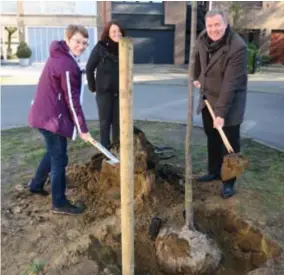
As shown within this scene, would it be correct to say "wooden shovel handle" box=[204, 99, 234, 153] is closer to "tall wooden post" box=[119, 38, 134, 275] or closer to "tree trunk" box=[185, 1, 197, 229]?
"tree trunk" box=[185, 1, 197, 229]

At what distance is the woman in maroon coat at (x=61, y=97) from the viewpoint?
3.56 meters

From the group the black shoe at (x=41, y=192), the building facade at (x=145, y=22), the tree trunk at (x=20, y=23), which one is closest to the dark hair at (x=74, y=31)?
the black shoe at (x=41, y=192)

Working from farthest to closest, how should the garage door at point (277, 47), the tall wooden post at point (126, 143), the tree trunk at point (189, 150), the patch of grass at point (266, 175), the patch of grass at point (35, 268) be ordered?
the garage door at point (277, 47) → the patch of grass at point (266, 175) → the tree trunk at point (189, 150) → the patch of grass at point (35, 268) → the tall wooden post at point (126, 143)

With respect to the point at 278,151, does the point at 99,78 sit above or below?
above

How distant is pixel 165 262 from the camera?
342 cm

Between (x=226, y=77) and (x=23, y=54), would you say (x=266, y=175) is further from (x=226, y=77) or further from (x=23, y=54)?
(x=23, y=54)

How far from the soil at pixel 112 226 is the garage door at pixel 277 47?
900 inches

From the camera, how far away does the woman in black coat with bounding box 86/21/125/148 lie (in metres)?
4.99

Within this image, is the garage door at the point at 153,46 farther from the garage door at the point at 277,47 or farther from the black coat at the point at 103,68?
the black coat at the point at 103,68

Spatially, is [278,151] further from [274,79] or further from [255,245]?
[274,79]

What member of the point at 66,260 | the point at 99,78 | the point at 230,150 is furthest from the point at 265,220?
the point at 99,78

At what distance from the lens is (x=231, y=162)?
3896 millimetres

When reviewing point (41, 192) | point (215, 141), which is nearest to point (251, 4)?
point (215, 141)

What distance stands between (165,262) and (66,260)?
747 millimetres
